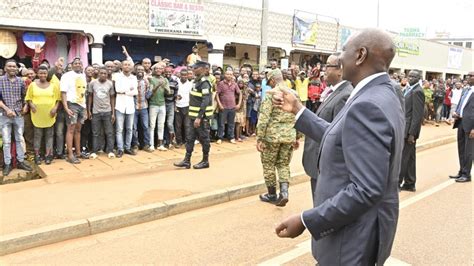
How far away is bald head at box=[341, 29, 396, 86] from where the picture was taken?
6.14 ft

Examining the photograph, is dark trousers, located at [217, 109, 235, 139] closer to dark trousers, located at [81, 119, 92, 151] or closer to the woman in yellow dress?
dark trousers, located at [81, 119, 92, 151]

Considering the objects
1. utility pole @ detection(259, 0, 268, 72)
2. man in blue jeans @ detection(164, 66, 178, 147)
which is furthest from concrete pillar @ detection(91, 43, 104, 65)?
utility pole @ detection(259, 0, 268, 72)

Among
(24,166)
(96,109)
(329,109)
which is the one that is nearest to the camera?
(329,109)

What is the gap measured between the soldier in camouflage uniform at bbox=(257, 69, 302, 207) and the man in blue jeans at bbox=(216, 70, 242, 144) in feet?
14.0

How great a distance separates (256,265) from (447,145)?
10594mm

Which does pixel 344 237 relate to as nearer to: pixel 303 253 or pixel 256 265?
pixel 256 265

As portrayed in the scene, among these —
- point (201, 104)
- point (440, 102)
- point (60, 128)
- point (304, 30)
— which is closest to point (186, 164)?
point (201, 104)

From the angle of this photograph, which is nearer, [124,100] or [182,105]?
[124,100]

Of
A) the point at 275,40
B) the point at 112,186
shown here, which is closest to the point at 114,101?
the point at 112,186

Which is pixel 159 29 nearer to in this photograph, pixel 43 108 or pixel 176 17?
pixel 176 17

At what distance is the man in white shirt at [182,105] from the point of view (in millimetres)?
9055

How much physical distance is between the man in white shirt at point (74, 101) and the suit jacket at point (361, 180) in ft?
21.0

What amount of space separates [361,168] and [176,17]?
14.1 m

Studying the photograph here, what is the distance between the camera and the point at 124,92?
7938 millimetres
